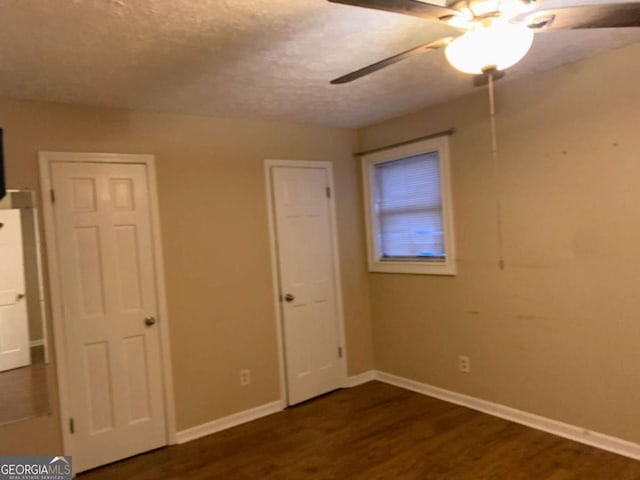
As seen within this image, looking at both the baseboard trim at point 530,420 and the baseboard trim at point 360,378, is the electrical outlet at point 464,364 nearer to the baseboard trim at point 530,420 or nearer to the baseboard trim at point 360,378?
the baseboard trim at point 530,420

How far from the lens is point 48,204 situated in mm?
3037

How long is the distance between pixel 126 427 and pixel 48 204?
1.59m

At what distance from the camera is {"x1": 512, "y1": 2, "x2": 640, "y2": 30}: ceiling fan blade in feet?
4.89

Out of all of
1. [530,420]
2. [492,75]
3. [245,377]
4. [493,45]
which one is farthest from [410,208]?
[493,45]

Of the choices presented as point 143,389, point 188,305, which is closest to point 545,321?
point 188,305

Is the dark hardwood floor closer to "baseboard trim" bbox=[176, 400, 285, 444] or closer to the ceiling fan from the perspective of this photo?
"baseboard trim" bbox=[176, 400, 285, 444]

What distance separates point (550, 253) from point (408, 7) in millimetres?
2241

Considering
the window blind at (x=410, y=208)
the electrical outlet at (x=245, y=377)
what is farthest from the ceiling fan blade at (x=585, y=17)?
the electrical outlet at (x=245, y=377)

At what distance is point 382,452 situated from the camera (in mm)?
3127

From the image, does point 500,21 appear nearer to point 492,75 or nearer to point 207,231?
point 492,75

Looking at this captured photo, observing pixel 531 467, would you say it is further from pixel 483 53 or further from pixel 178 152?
pixel 178 152

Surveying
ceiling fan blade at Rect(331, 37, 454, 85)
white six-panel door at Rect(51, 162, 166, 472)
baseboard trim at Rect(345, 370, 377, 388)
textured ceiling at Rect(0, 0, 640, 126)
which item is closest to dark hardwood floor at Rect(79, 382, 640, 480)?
white six-panel door at Rect(51, 162, 166, 472)

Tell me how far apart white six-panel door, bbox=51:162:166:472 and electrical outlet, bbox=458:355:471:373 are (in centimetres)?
229

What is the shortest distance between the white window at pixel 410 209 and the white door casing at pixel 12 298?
280 centimetres
